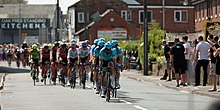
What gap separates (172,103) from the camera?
18062mm

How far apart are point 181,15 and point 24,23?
36225 mm

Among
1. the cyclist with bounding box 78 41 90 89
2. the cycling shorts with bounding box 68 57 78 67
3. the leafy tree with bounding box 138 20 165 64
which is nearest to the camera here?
the cyclist with bounding box 78 41 90 89

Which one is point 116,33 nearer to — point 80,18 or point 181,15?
point 80,18

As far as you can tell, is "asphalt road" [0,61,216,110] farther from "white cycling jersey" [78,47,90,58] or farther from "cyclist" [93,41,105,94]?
"white cycling jersey" [78,47,90,58]

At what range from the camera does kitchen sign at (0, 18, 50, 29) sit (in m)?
112

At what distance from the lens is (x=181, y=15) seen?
85375 millimetres

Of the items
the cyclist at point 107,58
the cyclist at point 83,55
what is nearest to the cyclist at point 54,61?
the cyclist at point 83,55

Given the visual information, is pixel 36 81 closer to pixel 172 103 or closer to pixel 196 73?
pixel 196 73

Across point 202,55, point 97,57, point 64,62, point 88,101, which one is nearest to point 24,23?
point 64,62

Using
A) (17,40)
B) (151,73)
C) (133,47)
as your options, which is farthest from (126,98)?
(17,40)

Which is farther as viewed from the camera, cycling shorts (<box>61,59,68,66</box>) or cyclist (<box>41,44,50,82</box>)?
cyclist (<box>41,44,50,82</box>)

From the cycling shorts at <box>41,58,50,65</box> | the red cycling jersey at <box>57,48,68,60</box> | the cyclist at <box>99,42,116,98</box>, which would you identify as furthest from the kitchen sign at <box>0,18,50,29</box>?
the cyclist at <box>99,42,116,98</box>

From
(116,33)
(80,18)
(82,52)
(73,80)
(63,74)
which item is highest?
(80,18)

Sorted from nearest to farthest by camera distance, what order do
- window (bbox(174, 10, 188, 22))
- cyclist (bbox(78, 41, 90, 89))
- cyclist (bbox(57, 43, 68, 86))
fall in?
1. cyclist (bbox(78, 41, 90, 89))
2. cyclist (bbox(57, 43, 68, 86))
3. window (bbox(174, 10, 188, 22))
